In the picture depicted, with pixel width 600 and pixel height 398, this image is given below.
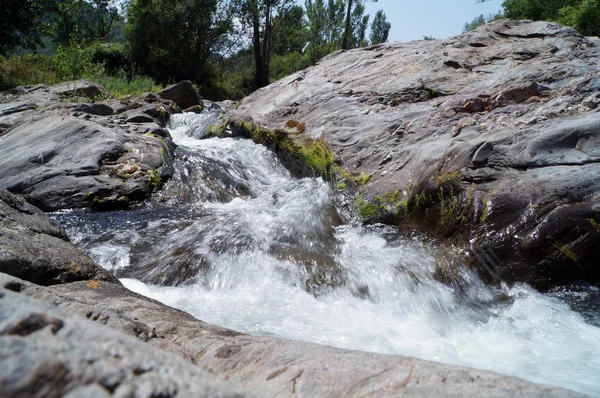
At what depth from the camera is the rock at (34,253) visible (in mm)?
2293

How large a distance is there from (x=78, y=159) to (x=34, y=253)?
4.13 metres

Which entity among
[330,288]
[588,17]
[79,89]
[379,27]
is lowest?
[330,288]

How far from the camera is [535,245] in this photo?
344cm

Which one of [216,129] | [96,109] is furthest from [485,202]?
[96,109]

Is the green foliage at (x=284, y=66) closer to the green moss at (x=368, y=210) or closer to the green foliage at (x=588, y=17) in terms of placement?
the green foliage at (x=588, y=17)

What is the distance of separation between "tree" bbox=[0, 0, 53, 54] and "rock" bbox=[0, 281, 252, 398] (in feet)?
52.6

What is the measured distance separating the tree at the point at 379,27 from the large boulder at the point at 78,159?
46.2 m

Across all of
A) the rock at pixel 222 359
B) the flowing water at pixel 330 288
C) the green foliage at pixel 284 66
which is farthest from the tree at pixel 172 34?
the rock at pixel 222 359

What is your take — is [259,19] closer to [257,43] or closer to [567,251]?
[257,43]

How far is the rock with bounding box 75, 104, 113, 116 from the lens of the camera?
8516 mm

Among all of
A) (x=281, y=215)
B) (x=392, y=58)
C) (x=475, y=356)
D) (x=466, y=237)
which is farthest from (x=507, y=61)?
(x=475, y=356)

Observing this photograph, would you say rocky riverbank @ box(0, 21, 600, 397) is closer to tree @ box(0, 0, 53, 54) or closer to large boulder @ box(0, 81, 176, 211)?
large boulder @ box(0, 81, 176, 211)

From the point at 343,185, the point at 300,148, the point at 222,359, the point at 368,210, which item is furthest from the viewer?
the point at 300,148

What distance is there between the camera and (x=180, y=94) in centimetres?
1359
